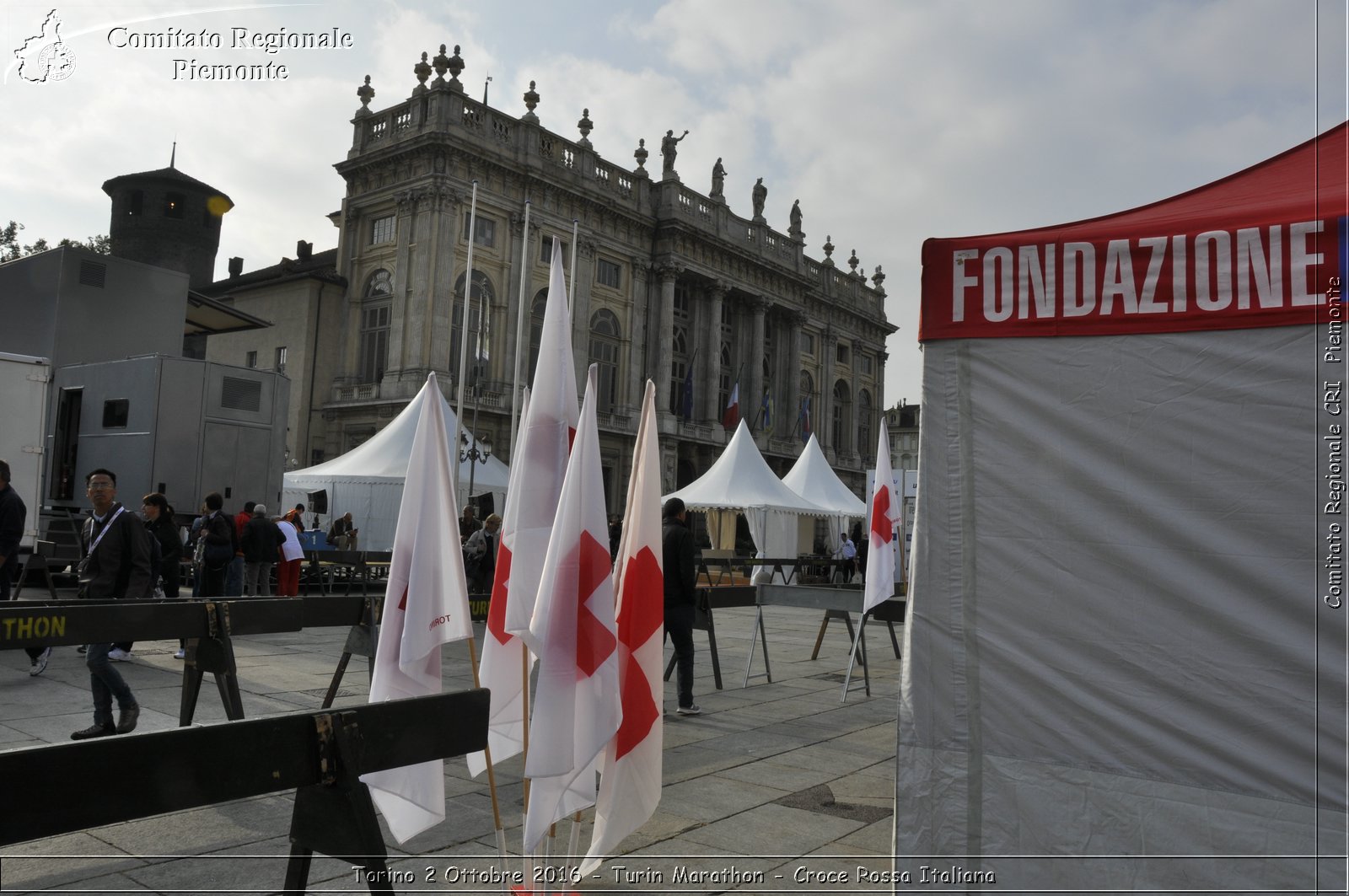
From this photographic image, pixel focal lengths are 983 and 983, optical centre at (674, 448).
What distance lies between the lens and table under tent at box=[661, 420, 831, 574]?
78.1 feet

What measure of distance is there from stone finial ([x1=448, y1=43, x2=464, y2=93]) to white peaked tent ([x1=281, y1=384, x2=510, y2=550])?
15.1 m

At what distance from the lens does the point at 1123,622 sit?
11.8 ft

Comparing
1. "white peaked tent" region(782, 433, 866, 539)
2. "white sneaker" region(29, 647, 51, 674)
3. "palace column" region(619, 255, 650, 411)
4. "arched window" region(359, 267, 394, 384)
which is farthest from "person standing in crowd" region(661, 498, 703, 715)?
"palace column" region(619, 255, 650, 411)

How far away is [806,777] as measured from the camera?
6.26 meters

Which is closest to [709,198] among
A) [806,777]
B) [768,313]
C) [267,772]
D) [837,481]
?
[768,313]

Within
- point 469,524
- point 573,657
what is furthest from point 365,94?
point 573,657

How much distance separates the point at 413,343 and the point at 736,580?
15976 mm

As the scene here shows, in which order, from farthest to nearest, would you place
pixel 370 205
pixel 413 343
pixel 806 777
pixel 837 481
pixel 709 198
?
1. pixel 709 198
2. pixel 370 205
3. pixel 413 343
4. pixel 837 481
5. pixel 806 777

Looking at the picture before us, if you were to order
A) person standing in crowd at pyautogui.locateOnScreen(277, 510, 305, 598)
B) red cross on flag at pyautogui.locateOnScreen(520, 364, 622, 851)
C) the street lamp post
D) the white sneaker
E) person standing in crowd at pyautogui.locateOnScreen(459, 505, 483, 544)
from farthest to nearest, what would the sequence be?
the street lamp post < person standing in crowd at pyautogui.locateOnScreen(459, 505, 483, 544) < person standing in crowd at pyautogui.locateOnScreen(277, 510, 305, 598) < the white sneaker < red cross on flag at pyautogui.locateOnScreen(520, 364, 622, 851)

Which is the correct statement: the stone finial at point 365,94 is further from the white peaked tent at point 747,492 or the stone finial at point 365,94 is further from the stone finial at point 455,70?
the white peaked tent at point 747,492

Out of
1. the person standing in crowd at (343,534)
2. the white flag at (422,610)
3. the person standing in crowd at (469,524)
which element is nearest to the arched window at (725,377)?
the person standing in crowd at (343,534)

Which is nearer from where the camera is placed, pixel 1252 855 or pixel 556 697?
pixel 1252 855

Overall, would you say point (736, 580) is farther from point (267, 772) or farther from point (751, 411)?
point (751, 411)

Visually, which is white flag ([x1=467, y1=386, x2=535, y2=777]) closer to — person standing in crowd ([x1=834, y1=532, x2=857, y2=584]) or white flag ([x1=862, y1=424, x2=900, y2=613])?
white flag ([x1=862, y1=424, x2=900, y2=613])
